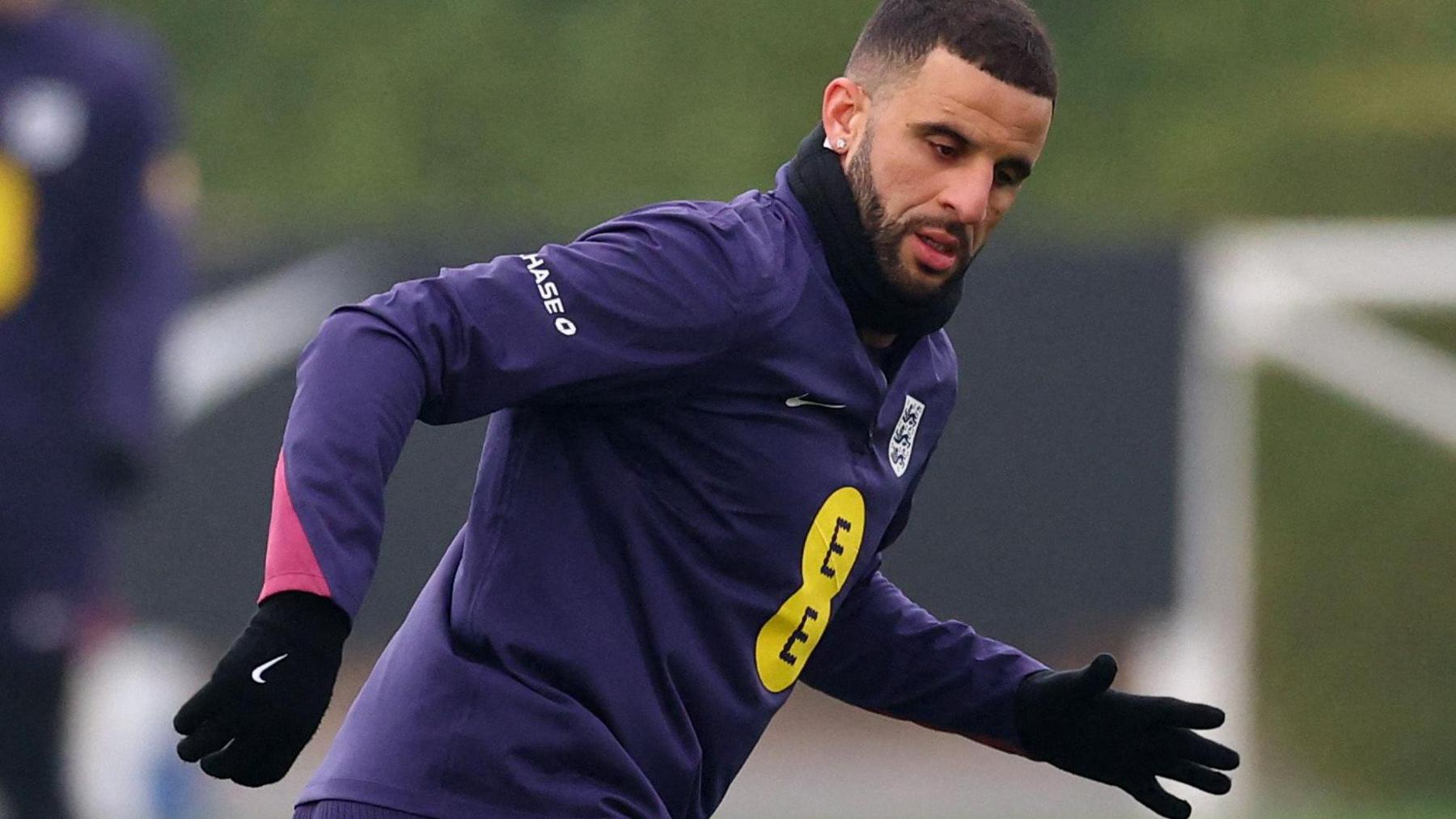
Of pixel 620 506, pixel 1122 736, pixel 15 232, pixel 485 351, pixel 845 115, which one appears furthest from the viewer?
pixel 15 232

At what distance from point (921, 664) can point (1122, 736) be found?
1.03 feet

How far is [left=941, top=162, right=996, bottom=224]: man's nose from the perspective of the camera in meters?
3.36

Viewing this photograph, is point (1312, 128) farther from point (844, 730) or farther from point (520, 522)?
point (520, 522)

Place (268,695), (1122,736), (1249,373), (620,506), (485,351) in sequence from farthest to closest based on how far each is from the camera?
(1249,373), (1122,736), (620,506), (485,351), (268,695)

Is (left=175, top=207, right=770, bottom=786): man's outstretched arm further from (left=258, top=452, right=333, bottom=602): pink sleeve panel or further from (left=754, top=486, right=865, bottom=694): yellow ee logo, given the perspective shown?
(left=754, top=486, right=865, bottom=694): yellow ee logo

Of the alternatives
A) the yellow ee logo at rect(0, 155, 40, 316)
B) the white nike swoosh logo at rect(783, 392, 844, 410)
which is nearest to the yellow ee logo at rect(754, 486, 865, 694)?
the white nike swoosh logo at rect(783, 392, 844, 410)

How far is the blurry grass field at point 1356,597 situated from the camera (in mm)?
9555

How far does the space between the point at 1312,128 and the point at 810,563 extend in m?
8.10

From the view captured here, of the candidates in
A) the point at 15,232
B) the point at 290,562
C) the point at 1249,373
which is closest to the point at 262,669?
the point at 290,562

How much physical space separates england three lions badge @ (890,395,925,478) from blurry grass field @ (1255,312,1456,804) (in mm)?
6130

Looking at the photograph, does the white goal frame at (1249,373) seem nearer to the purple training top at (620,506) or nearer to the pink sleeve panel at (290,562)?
the purple training top at (620,506)

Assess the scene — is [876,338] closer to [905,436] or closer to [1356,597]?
[905,436]

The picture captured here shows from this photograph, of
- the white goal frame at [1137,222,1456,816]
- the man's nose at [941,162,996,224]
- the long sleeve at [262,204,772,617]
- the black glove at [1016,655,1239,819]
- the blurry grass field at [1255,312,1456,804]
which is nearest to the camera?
the long sleeve at [262,204,772,617]

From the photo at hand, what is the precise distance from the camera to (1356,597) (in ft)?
31.9
